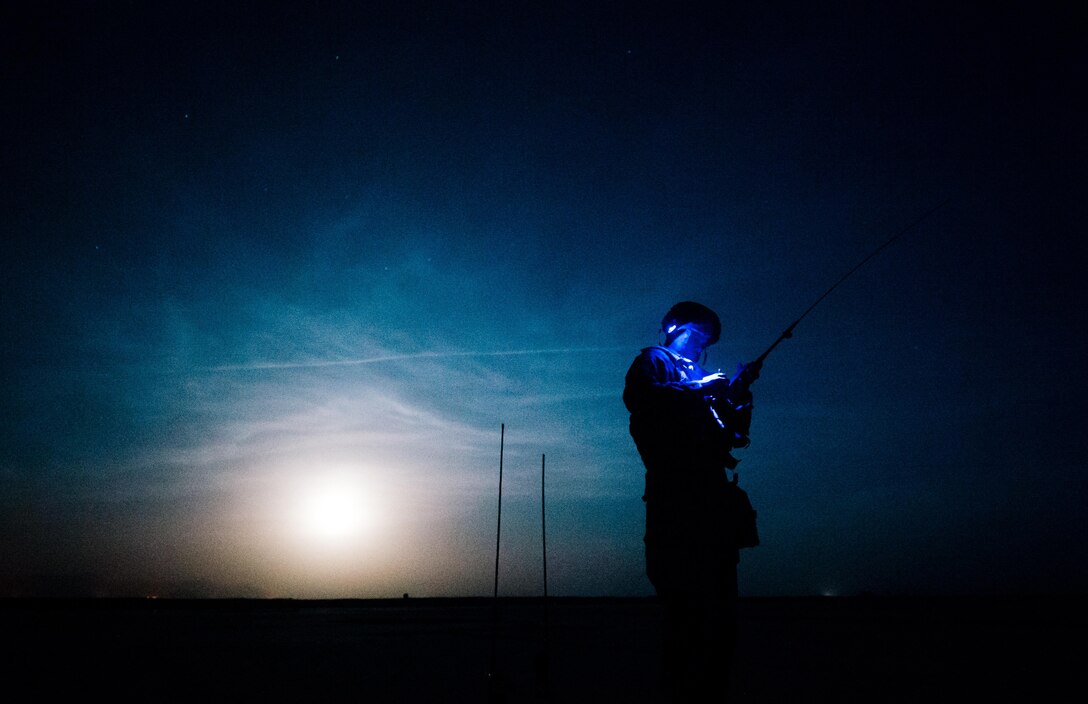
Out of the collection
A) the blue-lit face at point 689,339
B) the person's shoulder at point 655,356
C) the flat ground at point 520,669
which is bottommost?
the flat ground at point 520,669

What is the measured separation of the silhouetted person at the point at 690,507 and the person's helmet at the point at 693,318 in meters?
0.31

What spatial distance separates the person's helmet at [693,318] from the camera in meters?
3.71

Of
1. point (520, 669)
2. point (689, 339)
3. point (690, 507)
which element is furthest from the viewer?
point (520, 669)

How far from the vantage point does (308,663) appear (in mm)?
8836

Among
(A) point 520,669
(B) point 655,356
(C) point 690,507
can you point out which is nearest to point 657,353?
(B) point 655,356

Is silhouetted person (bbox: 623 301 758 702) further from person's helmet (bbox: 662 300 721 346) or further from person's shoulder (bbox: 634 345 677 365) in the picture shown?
person's helmet (bbox: 662 300 721 346)

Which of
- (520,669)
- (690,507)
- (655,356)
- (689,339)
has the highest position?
(689,339)

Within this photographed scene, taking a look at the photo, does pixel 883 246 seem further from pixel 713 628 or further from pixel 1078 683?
pixel 1078 683

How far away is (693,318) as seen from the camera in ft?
12.2

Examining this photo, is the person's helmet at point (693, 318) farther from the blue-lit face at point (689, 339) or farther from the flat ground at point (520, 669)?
the flat ground at point (520, 669)

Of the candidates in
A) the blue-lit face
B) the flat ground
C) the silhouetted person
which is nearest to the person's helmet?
the blue-lit face

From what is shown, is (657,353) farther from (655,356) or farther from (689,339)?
(689,339)

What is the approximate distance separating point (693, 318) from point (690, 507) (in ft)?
4.15

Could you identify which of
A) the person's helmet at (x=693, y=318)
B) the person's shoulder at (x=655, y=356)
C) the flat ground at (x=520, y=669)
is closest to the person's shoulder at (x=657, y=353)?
the person's shoulder at (x=655, y=356)
